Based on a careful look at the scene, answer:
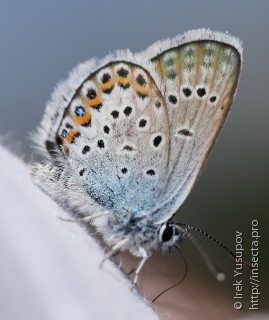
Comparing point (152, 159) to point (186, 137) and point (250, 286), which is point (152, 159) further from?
point (250, 286)

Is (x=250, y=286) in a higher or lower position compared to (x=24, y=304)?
lower

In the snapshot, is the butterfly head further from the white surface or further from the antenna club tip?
the white surface

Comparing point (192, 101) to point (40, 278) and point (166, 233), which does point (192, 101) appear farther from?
point (40, 278)

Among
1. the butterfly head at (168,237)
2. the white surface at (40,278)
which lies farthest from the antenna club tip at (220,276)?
the white surface at (40,278)

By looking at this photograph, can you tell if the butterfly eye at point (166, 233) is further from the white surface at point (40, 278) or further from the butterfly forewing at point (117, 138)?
the white surface at point (40, 278)

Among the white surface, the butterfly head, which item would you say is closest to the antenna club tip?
the butterfly head

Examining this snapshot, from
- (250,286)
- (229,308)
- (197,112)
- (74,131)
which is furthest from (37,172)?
(250,286)

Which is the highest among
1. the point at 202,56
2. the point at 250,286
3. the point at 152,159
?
the point at 202,56
